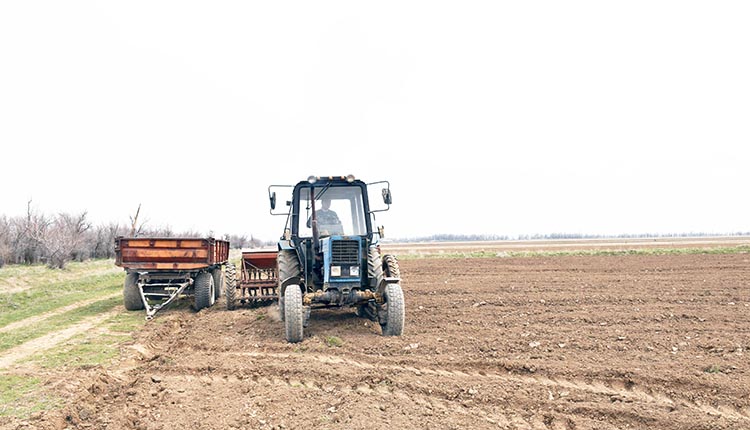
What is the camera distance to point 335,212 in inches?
382

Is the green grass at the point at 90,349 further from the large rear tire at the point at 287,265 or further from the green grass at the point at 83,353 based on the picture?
the large rear tire at the point at 287,265

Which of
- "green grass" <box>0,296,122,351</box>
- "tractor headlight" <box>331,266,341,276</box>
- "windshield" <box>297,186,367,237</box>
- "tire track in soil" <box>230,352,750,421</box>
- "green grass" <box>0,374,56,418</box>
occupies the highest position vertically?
"windshield" <box>297,186,367,237</box>

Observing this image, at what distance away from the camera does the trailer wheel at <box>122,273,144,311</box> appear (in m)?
12.3

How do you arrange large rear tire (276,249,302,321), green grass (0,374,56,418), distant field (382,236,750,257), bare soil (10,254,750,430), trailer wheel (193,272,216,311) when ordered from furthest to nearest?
distant field (382,236,750,257)
trailer wheel (193,272,216,311)
large rear tire (276,249,302,321)
green grass (0,374,56,418)
bare soil (10,254,750,430)

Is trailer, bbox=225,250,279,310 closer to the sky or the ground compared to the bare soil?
closer to the sky

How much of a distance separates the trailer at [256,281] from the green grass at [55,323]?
3.35 m

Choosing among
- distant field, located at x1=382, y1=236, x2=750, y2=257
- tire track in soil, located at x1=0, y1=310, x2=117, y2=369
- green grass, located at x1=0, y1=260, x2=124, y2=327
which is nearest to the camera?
tire track in soil, located at x1=0, y1=310, x2=117, y2=369

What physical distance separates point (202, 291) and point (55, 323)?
10.1ft

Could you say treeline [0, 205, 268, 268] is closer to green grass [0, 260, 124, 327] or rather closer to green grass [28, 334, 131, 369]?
green grass [0, 260, 124, 327]

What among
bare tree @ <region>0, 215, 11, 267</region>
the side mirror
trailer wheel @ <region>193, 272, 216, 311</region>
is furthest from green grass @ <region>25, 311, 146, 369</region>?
bare tree @ <region>0, 215, 11, 267</region>

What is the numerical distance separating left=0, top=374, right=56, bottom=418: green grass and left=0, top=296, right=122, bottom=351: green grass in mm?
2458

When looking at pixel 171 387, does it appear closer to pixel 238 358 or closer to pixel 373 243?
pixel 238 358

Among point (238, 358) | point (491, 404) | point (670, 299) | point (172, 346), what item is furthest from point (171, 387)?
point (670, 299)

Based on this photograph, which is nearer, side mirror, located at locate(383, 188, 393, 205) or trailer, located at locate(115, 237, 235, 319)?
side mirror, located at locate(383, 188, 393, 205)
